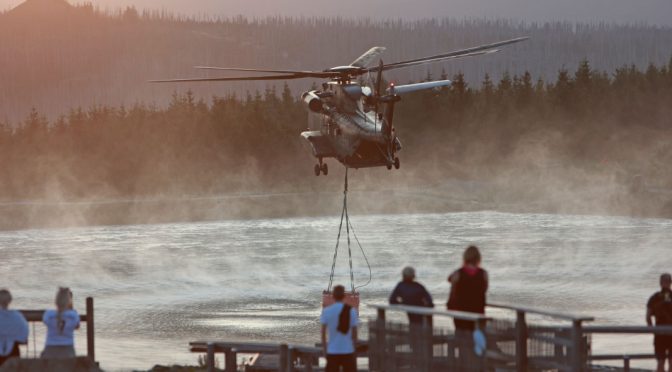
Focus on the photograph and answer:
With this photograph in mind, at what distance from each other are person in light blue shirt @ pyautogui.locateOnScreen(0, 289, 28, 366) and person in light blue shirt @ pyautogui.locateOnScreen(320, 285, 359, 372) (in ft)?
14.1

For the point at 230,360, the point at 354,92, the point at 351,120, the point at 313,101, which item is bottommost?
the point at 230,360

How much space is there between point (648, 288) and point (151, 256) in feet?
177

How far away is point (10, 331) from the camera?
18531 mm

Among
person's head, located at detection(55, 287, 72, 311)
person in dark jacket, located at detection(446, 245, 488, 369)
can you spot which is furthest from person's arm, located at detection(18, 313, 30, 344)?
person in dark jacket, located at detection(446, 245, 488, 369)

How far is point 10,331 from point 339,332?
4.69 meters

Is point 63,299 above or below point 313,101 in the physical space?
below

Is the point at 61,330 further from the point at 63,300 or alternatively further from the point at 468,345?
the point at 468,345

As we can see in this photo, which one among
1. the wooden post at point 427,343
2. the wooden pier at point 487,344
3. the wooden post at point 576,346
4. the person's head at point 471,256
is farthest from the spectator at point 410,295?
the wooden post at point 576,346

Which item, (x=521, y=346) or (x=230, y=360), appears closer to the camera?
(x=521, y=346)

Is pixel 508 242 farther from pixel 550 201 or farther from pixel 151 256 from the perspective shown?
pixel 550 201

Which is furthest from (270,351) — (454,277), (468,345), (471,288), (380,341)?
(468,345)

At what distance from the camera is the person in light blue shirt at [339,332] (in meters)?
17.7

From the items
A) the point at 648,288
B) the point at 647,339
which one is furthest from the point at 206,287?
the point at 647,339

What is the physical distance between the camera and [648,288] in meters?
85.8
